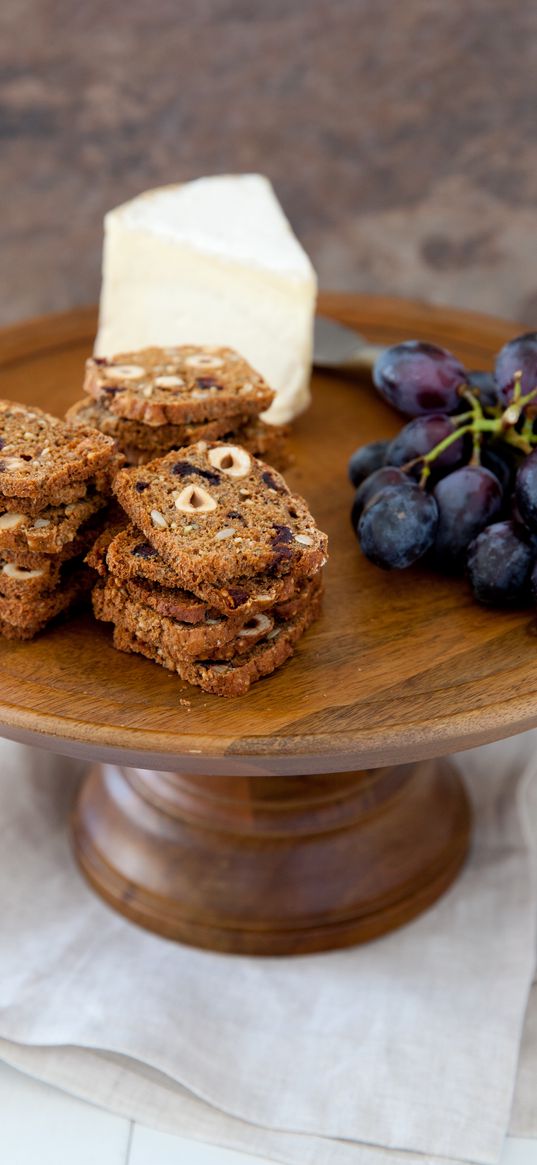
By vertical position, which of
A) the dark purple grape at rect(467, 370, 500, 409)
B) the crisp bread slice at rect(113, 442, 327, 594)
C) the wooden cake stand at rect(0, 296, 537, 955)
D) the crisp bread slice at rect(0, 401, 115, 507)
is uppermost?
the crisp bread slice at rect(0, 401, 115, 507)

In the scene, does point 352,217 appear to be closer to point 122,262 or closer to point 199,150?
point 199,150

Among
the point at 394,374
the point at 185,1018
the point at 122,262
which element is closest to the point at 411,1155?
the point at 185,1018

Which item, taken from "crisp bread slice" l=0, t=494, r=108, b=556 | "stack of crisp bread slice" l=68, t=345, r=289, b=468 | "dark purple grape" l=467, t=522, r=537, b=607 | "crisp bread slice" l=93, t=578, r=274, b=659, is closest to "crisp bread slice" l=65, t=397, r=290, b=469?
"stack of crisp bread slice" l=68, t=345, r=289, b=468

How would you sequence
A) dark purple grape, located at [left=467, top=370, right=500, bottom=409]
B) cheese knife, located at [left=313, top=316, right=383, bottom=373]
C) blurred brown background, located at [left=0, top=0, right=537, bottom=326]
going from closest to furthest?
dark purple grape, located at [left=467, top=370, right=500, bottom=409] → cheese knife, located at [left=313, top=316, right=383, bottom=373] → blurred brown background, located at [left=0, top=0, right=537, bottom=326]

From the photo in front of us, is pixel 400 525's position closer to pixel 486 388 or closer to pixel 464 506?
pixel 464 506

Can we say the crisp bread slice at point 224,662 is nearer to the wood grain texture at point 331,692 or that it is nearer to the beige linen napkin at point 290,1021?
the wood grain texture at point 331,692

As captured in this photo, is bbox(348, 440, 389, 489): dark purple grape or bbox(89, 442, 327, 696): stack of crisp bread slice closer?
bbox(89, 442, 327, 696): stack of crisp bread slice

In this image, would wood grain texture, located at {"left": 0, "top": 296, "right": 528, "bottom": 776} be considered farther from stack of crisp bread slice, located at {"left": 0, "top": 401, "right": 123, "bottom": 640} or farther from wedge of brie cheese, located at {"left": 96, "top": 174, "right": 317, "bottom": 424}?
wedge of brie cheese, located at {"left": 96, "top": 174, "right": 317, "bottom": 424}
